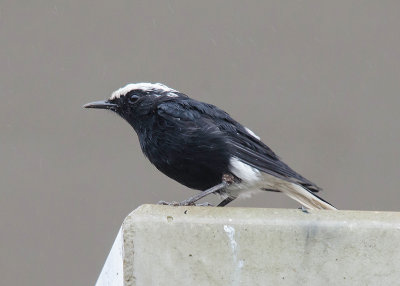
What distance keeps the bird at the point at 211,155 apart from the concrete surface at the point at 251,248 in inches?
36.3

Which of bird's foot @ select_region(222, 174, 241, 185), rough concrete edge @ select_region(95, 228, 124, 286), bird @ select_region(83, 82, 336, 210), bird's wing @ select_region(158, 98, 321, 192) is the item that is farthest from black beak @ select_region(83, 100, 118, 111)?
rough concrete edge @ select_region(95, 228, 124, 286)

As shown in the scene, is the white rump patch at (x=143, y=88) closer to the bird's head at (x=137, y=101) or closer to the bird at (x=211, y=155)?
the bird's head at (x=137, y=101)

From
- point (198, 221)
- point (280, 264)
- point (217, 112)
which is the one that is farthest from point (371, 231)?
point (217, 112)

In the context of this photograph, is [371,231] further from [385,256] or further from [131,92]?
[131,92]

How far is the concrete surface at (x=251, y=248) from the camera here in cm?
194

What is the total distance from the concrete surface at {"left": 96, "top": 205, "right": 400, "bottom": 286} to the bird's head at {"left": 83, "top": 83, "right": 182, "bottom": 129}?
1296mm

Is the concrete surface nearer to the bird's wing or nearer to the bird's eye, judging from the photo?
the bird's wing

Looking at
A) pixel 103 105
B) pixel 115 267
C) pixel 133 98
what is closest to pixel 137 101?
pixel 133 98

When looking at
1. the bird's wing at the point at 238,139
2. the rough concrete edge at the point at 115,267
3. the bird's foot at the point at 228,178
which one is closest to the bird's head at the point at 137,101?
the bird's wing at the point at 238,139

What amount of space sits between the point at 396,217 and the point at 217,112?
129 cm

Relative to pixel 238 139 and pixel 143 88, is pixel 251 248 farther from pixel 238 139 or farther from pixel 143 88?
pixel 143 88

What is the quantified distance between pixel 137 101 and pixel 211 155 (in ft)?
1.84

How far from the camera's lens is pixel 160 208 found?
6.79 ft

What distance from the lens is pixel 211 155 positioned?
305 cm
